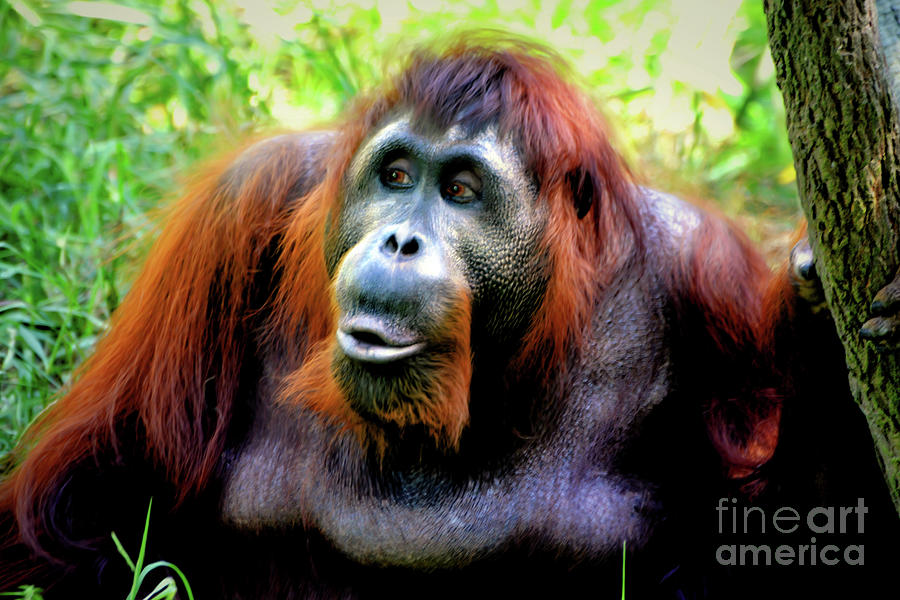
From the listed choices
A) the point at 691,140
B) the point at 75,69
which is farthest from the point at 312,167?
the point at 691,140

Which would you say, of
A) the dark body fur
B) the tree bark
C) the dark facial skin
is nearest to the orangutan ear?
the dark body fur

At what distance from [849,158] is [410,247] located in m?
0.89

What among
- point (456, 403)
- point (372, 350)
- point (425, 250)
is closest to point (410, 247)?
point (425, 250)

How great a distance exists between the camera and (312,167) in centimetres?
293

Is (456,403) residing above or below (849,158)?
below

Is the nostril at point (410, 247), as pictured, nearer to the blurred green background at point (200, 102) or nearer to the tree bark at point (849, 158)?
the tree bark at point (849, 158)

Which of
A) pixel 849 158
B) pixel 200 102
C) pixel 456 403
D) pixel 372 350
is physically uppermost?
pixel 200 102

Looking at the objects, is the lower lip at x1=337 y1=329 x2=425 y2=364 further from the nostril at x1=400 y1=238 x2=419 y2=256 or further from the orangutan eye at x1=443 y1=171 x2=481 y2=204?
the orangutan eye at x1=443 y1=171 x2=481 y2=204

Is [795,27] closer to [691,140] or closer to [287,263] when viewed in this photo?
[287,263]

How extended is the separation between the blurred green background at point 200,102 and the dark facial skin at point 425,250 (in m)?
1.10

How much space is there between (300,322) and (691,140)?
9.50ft

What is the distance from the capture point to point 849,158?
1912 millimetres

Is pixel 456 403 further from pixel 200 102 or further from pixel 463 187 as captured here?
pixel 200 102

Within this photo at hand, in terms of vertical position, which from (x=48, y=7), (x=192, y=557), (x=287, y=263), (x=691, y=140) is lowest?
(x=192, y=557)
